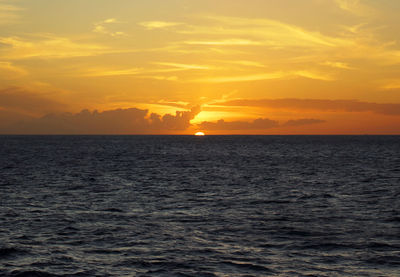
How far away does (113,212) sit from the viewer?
3183 cm

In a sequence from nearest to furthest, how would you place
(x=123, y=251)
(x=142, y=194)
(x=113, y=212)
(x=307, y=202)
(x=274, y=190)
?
(x=123, y=251) → (x=113, y=212) → (x=307, y=202) → (x=142, y=194) → (x=274, y=190)

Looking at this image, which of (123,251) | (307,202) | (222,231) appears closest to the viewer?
(123,251)

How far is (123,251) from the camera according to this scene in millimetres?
21359

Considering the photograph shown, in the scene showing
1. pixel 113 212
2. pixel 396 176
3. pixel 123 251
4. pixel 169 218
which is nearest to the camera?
pixel 123 251

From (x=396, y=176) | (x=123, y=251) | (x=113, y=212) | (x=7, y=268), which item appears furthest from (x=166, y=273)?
(x=396, y=176)

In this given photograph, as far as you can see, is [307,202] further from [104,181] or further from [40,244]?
[104,181]

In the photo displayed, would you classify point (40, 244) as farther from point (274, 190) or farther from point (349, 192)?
point (349, 192)

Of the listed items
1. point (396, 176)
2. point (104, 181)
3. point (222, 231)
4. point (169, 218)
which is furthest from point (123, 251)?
point (396, 176)

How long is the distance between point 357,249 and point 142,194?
79.8 feet

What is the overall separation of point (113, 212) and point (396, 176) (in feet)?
143

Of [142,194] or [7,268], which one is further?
[142,194]

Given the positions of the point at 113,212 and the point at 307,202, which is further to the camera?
the point at 307,202

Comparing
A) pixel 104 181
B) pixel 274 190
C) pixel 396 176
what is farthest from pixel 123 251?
pixel 396 176

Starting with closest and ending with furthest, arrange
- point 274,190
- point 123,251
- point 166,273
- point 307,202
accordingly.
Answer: point 166,273
point 123,251
point 307,202
point 274,190
